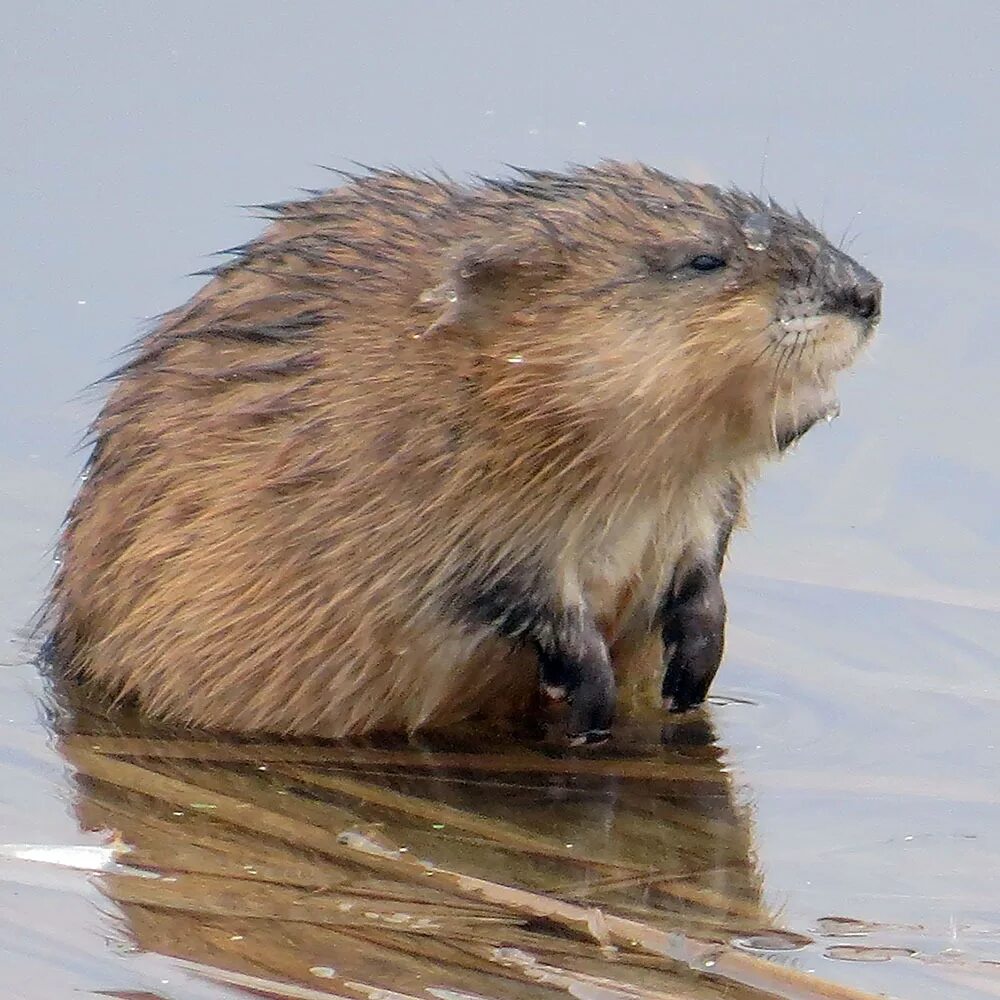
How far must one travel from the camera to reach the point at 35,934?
3.69 meters

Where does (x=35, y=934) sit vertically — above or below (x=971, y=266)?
below

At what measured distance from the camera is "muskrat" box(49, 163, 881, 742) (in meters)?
4.56

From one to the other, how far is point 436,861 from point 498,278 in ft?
3.84

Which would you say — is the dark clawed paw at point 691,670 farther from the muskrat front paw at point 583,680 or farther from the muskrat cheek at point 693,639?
the muskrat front paw at point 583,680

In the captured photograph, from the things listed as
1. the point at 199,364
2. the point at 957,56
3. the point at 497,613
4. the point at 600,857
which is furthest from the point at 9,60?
the point at 600,857

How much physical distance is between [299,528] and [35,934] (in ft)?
4.52

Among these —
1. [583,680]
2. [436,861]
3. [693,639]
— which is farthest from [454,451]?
[436,861]

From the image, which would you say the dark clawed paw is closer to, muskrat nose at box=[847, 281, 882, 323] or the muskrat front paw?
the muskrat front paw

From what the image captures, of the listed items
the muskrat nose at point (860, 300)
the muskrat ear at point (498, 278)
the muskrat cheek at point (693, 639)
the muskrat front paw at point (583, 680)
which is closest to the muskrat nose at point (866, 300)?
the muskrat nose at point (860, 300)

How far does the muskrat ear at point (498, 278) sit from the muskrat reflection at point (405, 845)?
843 millimetres

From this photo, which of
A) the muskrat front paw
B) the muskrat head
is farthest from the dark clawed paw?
the muskrat head

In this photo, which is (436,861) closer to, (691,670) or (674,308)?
(691,670)

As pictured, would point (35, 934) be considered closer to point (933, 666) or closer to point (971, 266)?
point (933, 666)

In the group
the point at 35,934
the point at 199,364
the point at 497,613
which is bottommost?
the point at 35,934
